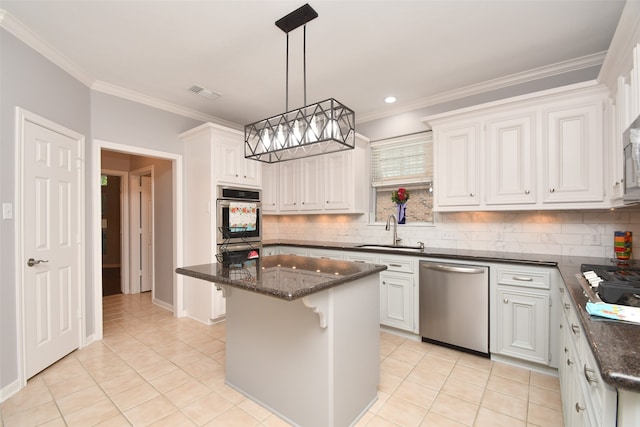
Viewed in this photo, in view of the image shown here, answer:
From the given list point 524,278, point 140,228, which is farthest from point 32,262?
point 524,278

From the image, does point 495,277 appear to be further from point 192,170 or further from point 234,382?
point 192,170

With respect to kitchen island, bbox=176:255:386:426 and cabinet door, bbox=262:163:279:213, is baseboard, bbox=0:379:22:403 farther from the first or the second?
cabinet door, bbox=262:163:279:213

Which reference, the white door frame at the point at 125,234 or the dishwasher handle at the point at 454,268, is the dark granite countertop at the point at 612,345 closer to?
the dishwasher handle at the point at 454,268

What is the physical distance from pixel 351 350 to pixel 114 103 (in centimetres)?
362

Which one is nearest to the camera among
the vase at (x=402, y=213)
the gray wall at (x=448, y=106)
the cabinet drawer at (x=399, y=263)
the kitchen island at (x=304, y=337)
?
the kitchen island at (x=304, y=337)

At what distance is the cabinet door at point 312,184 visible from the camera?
427 centimetres

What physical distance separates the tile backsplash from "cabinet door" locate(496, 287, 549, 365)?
0.68 meters

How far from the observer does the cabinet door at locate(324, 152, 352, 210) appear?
3.95m

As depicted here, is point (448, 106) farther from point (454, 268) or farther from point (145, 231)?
point (145, 231)

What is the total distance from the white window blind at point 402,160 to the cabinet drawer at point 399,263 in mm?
1087

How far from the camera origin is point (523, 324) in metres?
2.52

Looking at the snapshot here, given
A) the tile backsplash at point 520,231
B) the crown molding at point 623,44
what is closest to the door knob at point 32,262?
the tile backsplash at point 520,231

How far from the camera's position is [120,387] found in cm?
229

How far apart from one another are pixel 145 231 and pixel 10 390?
327cm
